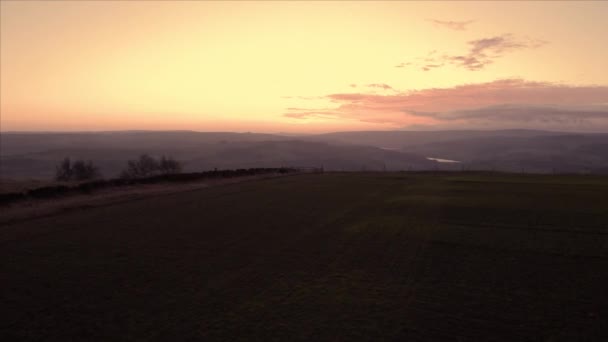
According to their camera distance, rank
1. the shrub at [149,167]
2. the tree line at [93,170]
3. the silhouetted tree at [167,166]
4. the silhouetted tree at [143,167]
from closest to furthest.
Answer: the tree line at [93,170] < the silhouetted tree at [143,167] < the shrub at [149,167] < the silhouetted tree at [167,166]

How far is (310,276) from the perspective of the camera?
42.3 ft

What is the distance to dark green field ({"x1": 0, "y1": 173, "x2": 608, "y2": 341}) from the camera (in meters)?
9.18

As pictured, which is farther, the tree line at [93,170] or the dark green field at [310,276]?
the tree line at [93,170]

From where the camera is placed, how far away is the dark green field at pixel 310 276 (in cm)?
918

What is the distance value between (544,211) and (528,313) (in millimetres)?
17910

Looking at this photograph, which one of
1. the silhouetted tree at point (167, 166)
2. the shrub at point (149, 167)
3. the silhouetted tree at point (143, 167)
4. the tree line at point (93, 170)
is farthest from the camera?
the silhouetted tree at point (167, 166)

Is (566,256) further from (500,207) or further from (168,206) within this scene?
(168,206)

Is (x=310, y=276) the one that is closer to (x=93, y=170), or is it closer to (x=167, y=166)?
(x=167, y=166)

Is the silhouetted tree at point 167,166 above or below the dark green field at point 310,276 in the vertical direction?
above

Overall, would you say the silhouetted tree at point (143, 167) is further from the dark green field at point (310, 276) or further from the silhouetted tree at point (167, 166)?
the dark green field at point (310, 276)

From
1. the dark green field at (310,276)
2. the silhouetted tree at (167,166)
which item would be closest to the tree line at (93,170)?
the silhouetted tree at (167,166)

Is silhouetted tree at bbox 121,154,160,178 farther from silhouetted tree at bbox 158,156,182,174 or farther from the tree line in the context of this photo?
silhouetted tree at bbox 158,156,182,174

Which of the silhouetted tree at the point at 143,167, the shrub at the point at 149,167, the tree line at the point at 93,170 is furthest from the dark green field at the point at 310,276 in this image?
the shrub at the point at 149,167

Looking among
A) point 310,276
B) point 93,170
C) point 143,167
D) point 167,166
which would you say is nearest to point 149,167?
point 143,167
